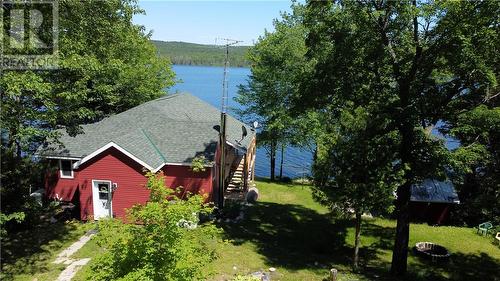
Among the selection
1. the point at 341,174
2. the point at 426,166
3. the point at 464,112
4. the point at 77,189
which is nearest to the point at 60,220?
the point at 77,189

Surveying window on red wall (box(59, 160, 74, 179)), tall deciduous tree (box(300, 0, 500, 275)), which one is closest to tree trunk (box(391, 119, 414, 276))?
tall deciduous tree (box(300, 0, 500, 275))

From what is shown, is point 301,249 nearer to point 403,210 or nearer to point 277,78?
point 403,210

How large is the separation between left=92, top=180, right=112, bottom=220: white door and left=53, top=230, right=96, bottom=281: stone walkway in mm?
3506

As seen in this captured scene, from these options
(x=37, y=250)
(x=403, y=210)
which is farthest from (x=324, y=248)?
(x=37, y=250)

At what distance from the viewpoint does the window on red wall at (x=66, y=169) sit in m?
24.9

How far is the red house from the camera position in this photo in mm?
23516

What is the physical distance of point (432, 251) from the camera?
869 inches

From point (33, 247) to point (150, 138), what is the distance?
9.13 metres

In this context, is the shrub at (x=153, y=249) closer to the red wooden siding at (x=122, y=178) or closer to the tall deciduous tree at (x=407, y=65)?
the tall deciduous tree at (x=407, y=65)

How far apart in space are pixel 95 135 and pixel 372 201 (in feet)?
58.5

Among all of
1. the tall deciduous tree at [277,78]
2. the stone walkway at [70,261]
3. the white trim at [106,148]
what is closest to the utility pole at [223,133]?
the white trim at [106,148]

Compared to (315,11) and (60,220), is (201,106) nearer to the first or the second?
(60,220)

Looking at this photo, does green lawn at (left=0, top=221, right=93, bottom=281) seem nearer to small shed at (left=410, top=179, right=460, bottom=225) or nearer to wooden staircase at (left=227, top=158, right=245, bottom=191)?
wooden staircase at (left=227, top=158, right=245, bottom=191)

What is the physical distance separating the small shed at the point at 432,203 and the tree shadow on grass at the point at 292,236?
834cm
